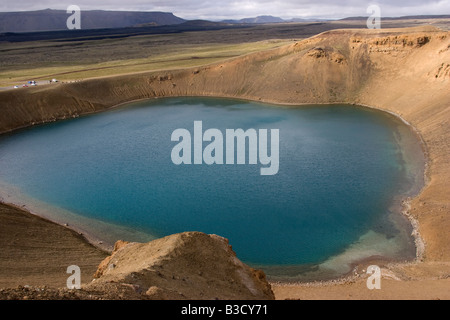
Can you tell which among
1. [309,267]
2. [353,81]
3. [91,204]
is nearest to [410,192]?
[309,267]

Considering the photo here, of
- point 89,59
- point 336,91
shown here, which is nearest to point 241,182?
point 336,91

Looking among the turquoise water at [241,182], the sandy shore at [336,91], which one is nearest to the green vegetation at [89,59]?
the sandy shore at [336,91]

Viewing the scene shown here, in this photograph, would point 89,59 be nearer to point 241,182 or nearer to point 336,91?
point 336,91

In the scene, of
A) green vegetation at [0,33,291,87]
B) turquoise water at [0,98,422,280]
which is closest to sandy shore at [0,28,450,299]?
turquoise water at [0,98,422,280]

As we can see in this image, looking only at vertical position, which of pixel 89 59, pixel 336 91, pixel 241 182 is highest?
pixel 89 59

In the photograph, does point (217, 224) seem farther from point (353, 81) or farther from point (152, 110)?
point (353, 81)

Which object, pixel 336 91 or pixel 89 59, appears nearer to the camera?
pixel 336 91

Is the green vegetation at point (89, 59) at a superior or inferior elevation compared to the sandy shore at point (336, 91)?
superior

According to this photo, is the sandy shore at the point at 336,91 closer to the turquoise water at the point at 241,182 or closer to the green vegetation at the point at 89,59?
the turquoise water at the point at 241,182
